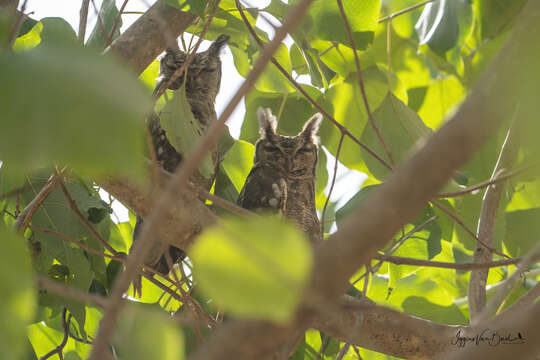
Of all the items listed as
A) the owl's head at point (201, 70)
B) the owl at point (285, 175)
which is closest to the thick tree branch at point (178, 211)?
the owl at point (285, 175)

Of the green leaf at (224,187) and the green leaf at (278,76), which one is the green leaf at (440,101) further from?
the green leaf at (224,187)

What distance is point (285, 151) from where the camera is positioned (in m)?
3.16

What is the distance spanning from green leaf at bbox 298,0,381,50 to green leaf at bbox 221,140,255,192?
68 centimetres

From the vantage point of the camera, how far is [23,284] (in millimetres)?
490

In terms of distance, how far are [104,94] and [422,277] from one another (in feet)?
7.08

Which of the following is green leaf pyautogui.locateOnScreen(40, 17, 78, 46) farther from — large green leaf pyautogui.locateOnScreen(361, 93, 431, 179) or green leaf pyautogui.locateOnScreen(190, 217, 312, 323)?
green leaf pyautogui.locateOnScreen(190, 217, 312, 323)

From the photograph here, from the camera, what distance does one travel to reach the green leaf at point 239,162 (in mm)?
2465

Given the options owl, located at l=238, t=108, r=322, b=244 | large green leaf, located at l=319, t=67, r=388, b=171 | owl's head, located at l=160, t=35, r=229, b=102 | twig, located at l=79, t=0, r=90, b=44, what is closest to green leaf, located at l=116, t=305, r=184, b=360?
twig, located at l=79, t=0, r=90, b=44

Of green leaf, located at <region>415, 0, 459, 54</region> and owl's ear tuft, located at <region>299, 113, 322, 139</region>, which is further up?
green leaf, located at <region>415, 0, 459, 54</region>

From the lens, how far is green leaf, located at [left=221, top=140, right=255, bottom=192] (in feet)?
8.09

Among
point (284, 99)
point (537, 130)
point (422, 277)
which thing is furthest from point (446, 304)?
point (537, 130)

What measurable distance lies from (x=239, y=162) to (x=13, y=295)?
2.11m

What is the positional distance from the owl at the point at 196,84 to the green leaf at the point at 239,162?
0.39 ft

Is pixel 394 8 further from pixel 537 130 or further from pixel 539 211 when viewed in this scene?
pixel 537 130
